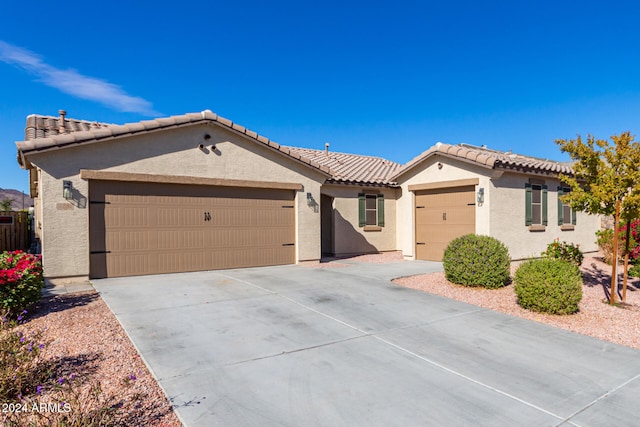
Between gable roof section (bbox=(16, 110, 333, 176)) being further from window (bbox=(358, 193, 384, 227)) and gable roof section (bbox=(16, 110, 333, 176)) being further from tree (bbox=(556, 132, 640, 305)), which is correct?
tree (bbox=(556, 132, 640, 305))

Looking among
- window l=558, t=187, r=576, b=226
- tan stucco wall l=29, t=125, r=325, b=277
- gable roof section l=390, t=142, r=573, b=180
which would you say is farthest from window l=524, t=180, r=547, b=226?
tan stucco wall l=29, t=125, r=325, b=277

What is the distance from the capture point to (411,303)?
24.4ft

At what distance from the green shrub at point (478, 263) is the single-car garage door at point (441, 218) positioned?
12.2ft

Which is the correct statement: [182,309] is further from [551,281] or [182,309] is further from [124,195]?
[551,281]

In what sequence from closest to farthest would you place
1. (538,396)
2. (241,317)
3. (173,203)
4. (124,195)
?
(538,396) < (241,317) < (124,195) < (173,203)

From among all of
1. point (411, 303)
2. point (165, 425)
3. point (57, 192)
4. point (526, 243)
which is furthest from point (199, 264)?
point (526, 243)

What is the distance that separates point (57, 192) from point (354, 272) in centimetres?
749

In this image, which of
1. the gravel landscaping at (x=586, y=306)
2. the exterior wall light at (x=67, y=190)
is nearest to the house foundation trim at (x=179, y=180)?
the exterior wall light at (x=67, y=190)

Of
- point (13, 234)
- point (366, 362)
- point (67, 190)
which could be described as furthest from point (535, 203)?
point (13, 234)

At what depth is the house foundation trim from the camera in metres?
9.27

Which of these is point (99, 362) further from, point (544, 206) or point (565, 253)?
point (544, 206)

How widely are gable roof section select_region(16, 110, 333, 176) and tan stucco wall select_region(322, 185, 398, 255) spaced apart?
9.60 ft

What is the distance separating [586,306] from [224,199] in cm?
896

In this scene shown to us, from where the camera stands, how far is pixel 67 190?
882 centimetres
